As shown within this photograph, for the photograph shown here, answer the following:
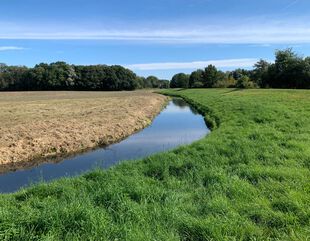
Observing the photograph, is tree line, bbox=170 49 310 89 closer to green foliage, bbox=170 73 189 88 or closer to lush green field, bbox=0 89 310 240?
green foliage, bbox=170 73 189 88

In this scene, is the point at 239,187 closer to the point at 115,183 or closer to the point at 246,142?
the point at 115,183

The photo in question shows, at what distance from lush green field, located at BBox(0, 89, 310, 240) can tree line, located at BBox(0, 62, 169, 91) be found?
99.4 metres

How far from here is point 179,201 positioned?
7168 mm

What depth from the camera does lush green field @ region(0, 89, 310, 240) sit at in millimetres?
5770

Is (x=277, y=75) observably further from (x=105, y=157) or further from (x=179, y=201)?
(x=179, y=201)

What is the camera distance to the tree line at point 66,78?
105250 mm

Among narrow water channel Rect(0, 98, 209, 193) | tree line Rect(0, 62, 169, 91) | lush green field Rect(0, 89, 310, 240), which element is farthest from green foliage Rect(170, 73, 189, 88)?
lush green field Rect(0, 89, 310, 240)

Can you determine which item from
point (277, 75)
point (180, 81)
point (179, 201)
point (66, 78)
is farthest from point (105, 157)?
point (180, 81)

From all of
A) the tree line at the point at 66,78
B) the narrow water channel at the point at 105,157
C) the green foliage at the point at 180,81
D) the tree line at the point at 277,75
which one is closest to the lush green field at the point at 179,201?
the narrow water channel at the point at 105,157

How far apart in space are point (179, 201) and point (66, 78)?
4104 inches

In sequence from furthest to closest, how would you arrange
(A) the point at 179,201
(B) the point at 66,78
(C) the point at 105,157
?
1. (B) the point at 66,78
2. (C) the point at 105,157
3. (A) the point at 179,201

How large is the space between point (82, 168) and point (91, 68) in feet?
331

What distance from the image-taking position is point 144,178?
900 centimetres

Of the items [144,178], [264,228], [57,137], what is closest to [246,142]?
[144,178]
